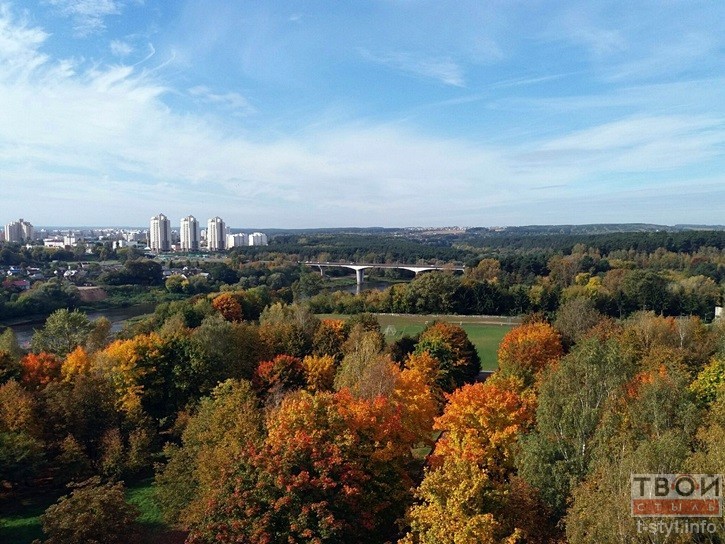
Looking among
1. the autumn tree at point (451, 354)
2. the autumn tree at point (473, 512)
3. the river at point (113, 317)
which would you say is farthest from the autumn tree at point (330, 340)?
the river at point (113, 317)

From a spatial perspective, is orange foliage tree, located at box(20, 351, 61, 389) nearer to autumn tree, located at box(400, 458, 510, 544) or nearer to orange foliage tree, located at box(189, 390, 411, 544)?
orange foliage tree, located at box(189, 390, 411, 544)

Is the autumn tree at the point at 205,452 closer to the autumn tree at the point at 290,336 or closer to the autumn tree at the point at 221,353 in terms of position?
the autumn tree at the point at 221,353

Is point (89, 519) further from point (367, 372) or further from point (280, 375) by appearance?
point (280, 375)

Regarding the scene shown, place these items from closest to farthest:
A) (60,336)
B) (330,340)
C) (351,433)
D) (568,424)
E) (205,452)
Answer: (568,424) → (351,433) → (205,452) → (330,340) → (60,336)

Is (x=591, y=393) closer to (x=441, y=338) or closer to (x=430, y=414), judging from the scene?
(x=430, y=414)

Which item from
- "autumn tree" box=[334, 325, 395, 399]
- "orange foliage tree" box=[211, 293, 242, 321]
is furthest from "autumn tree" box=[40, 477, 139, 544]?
"orange foliage tree" box=[211, 293, 242, 321]

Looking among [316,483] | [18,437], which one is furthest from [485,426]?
[18,437]
